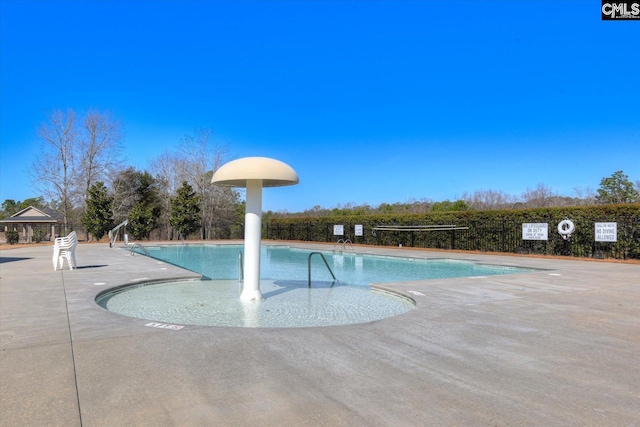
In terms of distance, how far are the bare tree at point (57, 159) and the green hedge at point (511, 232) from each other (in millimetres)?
19667

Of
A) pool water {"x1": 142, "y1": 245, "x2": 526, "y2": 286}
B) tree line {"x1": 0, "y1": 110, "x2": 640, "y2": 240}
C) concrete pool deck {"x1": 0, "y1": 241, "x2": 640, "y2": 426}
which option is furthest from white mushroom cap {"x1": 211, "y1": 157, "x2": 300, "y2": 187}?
tree line {"x1": 0, "y1": 110, "x2": 640, "y2": 240}

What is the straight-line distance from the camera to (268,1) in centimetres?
1368

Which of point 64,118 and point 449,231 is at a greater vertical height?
point 64,118

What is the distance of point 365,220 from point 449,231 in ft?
19.0

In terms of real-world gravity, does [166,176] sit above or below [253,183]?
above

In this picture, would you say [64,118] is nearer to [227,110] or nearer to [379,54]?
[227,110]

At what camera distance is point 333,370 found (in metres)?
3.32

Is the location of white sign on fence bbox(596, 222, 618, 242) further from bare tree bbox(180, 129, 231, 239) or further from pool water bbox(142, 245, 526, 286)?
bare tree bbox(180, 129, 231, 239)

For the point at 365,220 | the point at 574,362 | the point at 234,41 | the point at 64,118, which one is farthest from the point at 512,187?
the point at 64,118

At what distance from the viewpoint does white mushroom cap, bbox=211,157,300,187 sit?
6.43 m

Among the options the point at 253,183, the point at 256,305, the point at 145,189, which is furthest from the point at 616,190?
the point at 145,189

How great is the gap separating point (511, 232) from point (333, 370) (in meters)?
15.9

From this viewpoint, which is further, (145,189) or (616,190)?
(145,189)

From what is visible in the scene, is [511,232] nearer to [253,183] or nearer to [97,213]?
[253,183]
